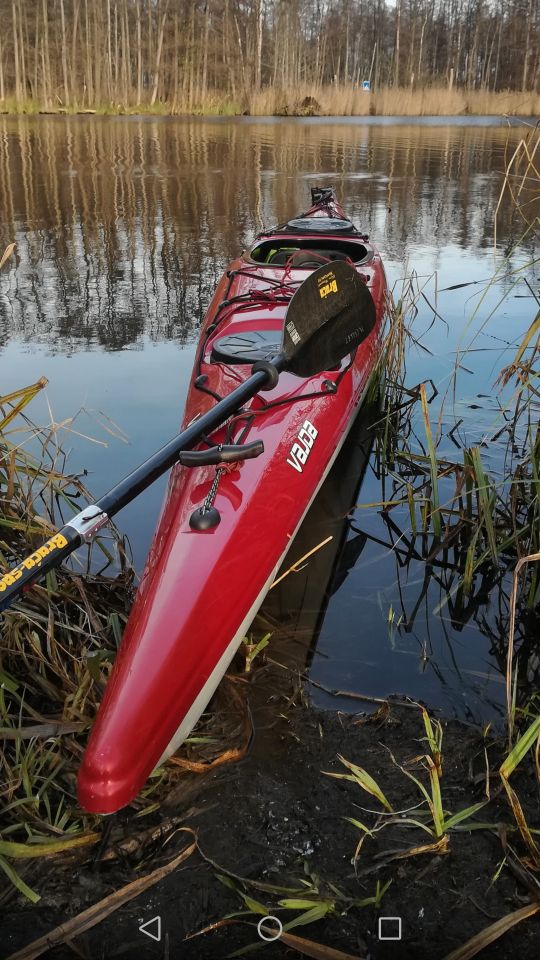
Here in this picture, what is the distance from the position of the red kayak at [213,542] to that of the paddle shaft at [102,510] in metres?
0.06

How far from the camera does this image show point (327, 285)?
254cm

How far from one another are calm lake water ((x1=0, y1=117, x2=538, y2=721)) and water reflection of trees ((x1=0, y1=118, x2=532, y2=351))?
34 mm

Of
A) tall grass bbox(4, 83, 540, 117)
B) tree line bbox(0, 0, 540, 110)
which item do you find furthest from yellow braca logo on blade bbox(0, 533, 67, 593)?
tall grass bbox(4, 83, 540, 117)

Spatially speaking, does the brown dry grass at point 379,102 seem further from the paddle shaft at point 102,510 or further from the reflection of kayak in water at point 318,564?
the paddle shaft at point 102,510

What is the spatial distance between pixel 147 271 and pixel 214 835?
5387 millimetres

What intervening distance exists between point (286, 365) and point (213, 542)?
2.38 ft

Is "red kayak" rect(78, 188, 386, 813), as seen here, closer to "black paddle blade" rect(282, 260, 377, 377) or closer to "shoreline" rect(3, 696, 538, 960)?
"black paddle blade" rect(282, 260, 377, 377)

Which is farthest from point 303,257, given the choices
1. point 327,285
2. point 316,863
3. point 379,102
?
point 379,102

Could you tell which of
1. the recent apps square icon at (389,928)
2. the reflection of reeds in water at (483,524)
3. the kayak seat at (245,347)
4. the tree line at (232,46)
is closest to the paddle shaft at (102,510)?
the kayak seat at (245,347)

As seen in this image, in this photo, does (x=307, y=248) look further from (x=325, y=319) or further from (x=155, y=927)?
(x=155, y=927)

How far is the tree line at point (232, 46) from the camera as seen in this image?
23.2 m

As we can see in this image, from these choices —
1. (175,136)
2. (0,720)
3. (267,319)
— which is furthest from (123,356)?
(175,136)

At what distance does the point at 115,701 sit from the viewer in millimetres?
1602

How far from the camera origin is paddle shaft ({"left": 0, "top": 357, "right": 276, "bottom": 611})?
1.58 m
